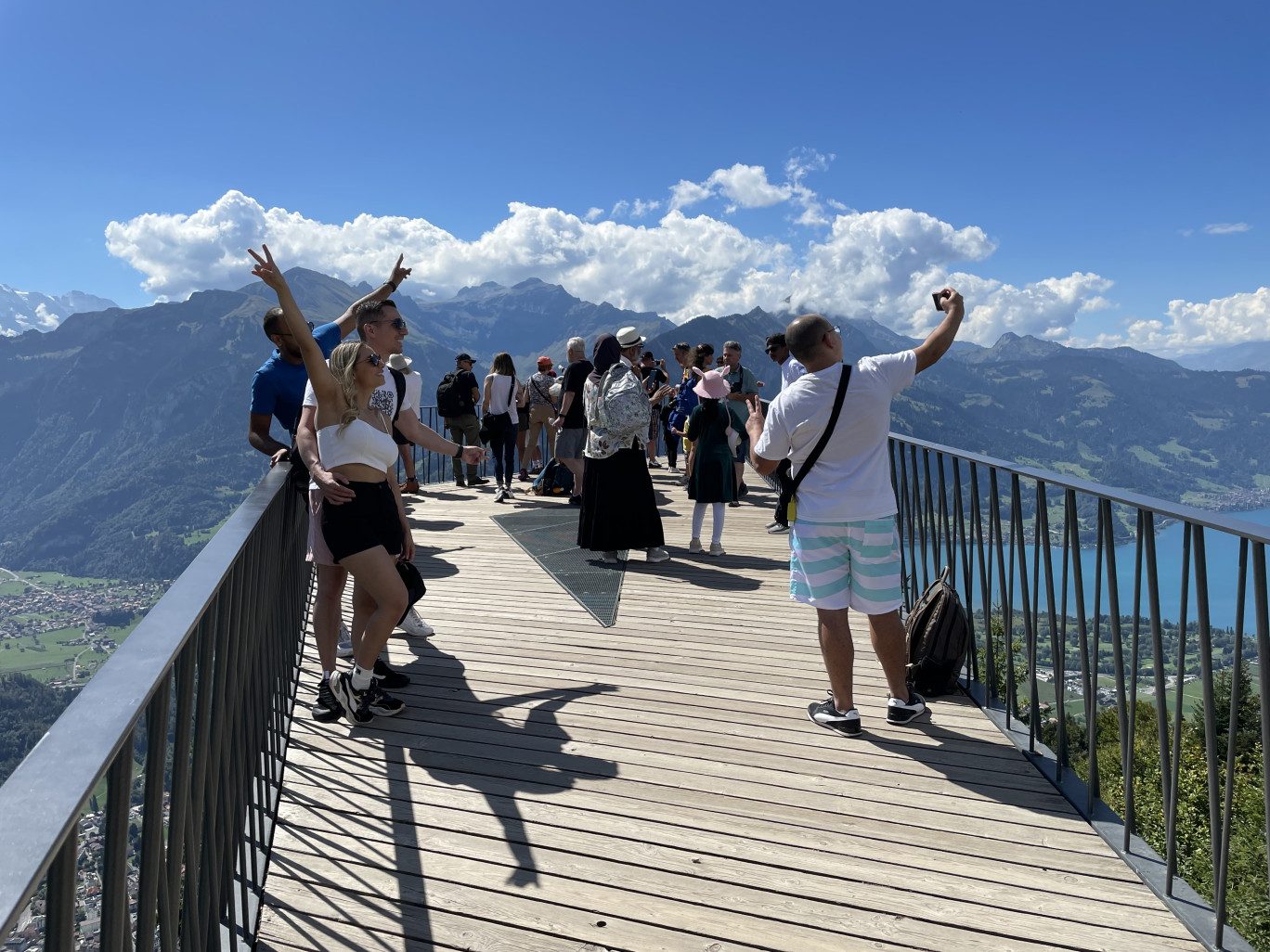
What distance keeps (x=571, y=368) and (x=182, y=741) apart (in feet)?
22.3

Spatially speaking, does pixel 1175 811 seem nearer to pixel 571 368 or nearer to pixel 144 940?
pixel 144 940

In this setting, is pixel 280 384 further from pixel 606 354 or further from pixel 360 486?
pixel 606 354

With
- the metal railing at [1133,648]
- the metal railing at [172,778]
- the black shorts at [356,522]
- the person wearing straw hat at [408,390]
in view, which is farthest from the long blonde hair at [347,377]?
the person wearing straw hat at [408,390]

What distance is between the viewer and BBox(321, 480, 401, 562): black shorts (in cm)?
322

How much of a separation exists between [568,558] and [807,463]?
3564 mm

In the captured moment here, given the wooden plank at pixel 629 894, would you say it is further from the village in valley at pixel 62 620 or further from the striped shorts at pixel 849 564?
the village in valley at pixel 62 620

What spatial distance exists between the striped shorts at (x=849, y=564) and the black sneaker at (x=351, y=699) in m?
1.83

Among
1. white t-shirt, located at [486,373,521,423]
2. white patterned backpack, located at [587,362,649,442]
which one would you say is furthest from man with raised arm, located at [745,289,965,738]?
white t-shirt, located at [486,373,521,423]

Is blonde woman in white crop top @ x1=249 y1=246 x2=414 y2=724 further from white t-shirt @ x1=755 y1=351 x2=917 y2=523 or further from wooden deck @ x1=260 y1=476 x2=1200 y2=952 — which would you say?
white t-shirt @ x1=755 y1=351 x2=917 y2=523

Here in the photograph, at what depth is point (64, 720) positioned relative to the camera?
43.3 inches

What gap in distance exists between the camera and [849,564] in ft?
11.2

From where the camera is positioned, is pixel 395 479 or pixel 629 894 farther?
pixel 395 479

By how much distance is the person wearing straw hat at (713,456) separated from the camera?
259 inches

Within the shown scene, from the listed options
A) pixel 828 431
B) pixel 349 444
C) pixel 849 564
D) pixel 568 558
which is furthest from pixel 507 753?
A: pixel 568 558
